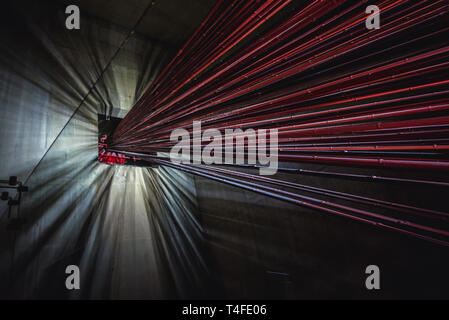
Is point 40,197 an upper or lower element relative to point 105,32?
lower

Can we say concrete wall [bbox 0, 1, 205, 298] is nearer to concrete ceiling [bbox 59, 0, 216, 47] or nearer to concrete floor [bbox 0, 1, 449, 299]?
concrete floor [bbox 0, 1, 449, 299]

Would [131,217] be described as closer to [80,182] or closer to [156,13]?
[80,182]

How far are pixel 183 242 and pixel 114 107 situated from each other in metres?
2.68

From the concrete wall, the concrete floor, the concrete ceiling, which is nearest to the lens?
the concrete floor

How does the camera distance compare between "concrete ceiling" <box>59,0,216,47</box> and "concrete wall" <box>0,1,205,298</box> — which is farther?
"concrete ceiling" <box>59,0,216,47</box>

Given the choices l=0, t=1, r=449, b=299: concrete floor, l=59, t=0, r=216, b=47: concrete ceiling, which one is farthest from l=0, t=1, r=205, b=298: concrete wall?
l=59, t=0, r=216, b=47: concrete ceiling

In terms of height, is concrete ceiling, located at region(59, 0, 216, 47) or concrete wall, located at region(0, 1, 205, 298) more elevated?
concrete ceiling, located at region(59, 0, 216, 47)

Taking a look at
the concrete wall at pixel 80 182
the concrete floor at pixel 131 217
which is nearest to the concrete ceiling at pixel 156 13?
the concrete floor at pixel 131 217


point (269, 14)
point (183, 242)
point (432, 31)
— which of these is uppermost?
point (269, 14)

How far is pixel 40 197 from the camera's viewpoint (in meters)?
2.70

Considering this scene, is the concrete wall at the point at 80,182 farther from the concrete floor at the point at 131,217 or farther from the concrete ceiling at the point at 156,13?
the concrete ceiling at the point at 156,13

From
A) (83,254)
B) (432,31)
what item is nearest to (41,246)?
(83,254)

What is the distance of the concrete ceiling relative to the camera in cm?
338
